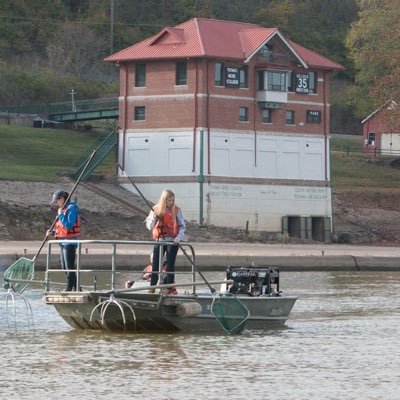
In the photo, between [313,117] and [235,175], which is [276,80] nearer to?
[313,117]

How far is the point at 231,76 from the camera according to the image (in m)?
77.8

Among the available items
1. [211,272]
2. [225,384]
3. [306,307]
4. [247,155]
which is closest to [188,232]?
[247,155]

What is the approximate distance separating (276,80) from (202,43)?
503 centimetres

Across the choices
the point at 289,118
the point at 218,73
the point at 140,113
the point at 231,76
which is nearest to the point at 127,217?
the point at 140,113

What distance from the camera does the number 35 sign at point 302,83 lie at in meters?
81.2

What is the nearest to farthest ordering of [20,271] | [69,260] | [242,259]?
[69,260], [20,271], [242,259]

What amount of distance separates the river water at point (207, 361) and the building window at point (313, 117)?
51.6m

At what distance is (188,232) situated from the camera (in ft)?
234

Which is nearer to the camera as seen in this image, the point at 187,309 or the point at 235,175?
the point at 187,309

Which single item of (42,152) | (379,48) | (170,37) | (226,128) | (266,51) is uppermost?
(379,48)

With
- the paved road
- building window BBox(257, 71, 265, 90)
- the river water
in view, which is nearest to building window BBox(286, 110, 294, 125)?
building window BBox(257, 71, 265, 90)

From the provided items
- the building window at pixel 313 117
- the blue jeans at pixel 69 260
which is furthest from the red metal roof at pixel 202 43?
the blue jeans at pixel 69 260

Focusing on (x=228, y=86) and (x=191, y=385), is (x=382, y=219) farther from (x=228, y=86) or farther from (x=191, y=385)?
(x=191, y=385)

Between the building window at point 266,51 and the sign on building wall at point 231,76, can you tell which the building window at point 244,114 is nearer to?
the sign on building wall at point 231,76
